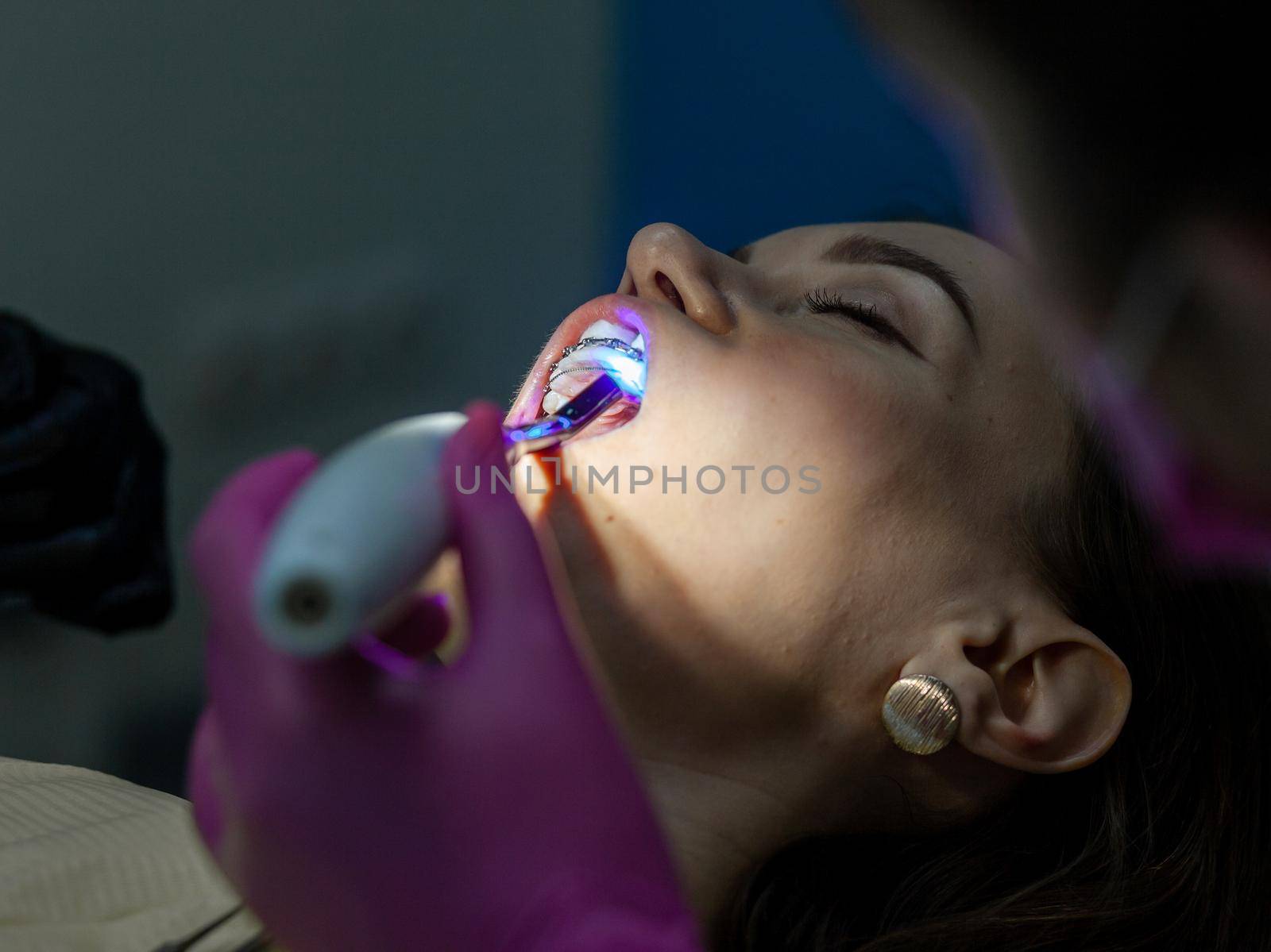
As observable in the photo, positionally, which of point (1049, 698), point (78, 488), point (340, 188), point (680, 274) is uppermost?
point (680, 274)

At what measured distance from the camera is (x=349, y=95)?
5.59 feet

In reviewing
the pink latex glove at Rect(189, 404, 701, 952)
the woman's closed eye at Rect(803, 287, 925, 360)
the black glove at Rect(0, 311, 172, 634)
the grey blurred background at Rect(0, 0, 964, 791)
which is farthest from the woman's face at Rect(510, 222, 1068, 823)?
the black glove at Rect(0, 311, 172, 634)

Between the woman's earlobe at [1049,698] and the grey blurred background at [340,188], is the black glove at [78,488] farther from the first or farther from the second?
the woman's earlobe at [1049,698]

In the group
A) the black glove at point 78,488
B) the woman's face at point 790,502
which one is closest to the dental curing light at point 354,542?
the woman's face at point 790,502

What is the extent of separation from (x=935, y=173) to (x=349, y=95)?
816mm

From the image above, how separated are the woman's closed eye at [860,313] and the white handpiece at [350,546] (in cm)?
37

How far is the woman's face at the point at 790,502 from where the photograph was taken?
2.43 ft

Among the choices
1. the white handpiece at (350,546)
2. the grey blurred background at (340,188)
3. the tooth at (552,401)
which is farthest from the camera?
the grey blurred background at (340,188)

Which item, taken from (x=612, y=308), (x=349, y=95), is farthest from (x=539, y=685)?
(x=349, y=95)

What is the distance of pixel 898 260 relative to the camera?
854 mm

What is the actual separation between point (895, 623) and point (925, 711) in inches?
2.2

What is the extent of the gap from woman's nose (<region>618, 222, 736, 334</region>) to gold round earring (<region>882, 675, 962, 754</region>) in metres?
0.26

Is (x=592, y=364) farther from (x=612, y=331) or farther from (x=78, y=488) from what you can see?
(x=78, y=488)

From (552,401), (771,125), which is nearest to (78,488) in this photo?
(552,401)
